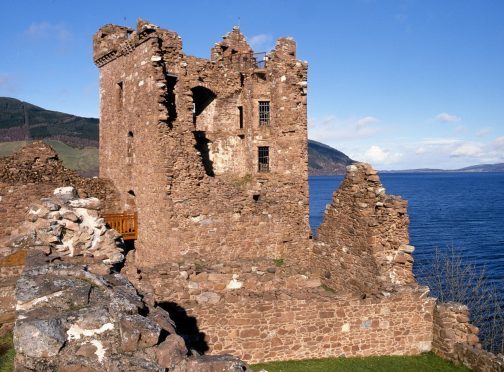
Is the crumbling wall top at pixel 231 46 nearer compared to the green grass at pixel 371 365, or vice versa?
the green grass at pixel 371 365

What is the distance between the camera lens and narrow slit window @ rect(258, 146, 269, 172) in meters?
25.4

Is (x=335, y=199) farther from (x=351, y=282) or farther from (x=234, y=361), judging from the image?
(x=234, y=361)

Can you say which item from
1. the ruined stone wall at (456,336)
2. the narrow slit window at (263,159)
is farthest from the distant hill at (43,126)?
the ruined stone wall at (456,336)

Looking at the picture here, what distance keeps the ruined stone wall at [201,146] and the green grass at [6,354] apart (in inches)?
467

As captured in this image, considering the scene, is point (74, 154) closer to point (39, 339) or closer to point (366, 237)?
point (366, 237)

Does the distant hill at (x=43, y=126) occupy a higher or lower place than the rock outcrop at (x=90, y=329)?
higher

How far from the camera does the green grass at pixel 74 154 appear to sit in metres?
63.2

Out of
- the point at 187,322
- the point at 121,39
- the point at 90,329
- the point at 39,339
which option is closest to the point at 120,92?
the point at 121,39

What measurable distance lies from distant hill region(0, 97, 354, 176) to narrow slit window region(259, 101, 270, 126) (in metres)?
38.9

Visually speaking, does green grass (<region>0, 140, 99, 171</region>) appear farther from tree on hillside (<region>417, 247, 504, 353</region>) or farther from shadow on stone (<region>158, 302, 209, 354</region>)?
shadow on stone (<region>158, 302, 209, 354</region>)

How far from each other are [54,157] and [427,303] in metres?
17.4

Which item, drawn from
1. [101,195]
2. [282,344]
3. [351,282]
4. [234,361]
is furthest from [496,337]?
[234,361]

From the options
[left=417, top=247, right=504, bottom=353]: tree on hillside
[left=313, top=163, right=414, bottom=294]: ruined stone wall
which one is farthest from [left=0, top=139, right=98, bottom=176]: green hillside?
[left=313, top=163, right=414, bottom=294]: ruined stone wall

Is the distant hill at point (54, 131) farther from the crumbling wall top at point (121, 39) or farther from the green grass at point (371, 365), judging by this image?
the green grass at point (371, 365)
